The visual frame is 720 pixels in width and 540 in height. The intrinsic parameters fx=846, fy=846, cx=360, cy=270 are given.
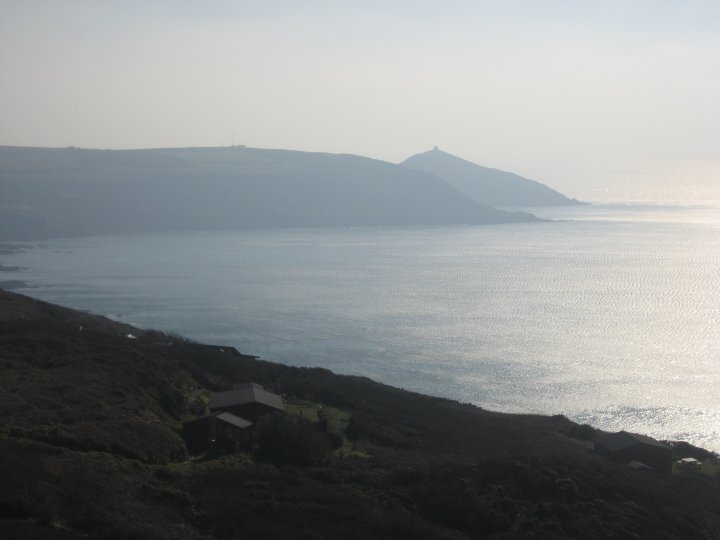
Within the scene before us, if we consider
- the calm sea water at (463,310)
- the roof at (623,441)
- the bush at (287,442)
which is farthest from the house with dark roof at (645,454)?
the calm sea water at (463,310)

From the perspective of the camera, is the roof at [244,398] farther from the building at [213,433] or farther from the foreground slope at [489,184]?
the foreground slope at [489,184]

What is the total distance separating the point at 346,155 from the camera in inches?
5984

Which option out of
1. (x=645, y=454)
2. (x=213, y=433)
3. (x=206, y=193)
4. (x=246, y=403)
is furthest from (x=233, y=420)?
(x=206, y=193)

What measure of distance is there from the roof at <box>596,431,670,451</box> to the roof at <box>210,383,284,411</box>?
6.26 meters

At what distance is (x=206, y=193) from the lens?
396 ft

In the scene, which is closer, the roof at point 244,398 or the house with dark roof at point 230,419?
the house with dark roof at point 230,419

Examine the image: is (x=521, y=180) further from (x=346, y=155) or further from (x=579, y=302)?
(x=579, y=302)

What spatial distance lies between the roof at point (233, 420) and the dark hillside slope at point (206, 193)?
281 feet

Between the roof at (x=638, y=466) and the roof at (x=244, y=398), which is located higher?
the roof at (x=244, y=398)

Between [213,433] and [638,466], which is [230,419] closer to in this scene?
[213,433]

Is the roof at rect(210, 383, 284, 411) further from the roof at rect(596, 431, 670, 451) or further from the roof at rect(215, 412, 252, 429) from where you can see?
the roof at rect(596, 431, 670, 451)

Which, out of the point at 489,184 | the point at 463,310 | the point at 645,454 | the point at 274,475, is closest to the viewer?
the point at 274,475

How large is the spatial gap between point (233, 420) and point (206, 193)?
362 feet

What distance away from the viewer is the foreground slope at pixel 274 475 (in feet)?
28.6
